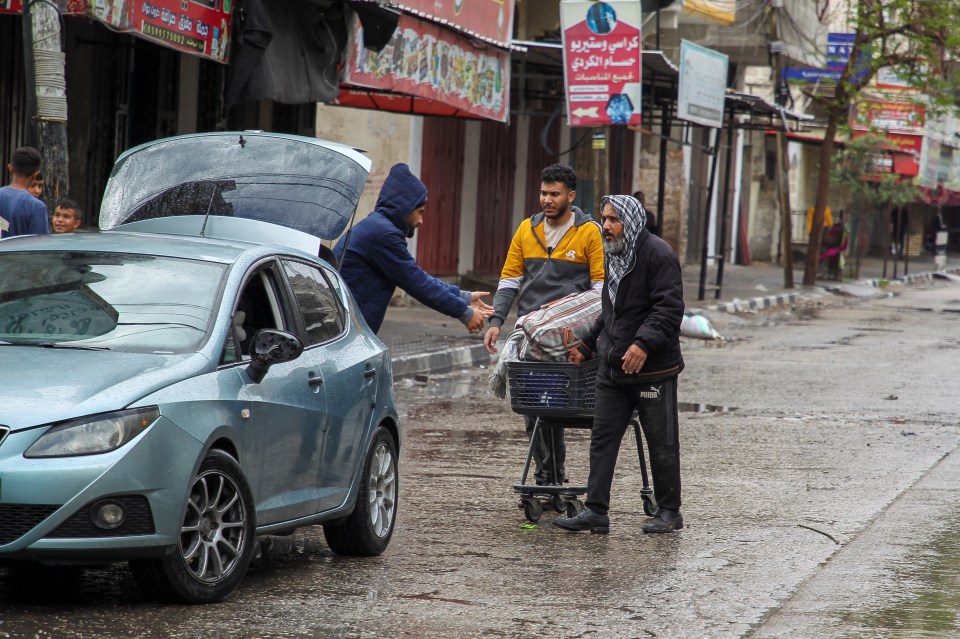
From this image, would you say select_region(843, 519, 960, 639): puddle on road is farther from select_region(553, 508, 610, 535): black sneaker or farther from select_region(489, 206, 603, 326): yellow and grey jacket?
select_region(489, 206, 603, 326): yellow and grey jacket

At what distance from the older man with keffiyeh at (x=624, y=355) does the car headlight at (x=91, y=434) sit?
2893mm

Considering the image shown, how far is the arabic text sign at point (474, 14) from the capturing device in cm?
1781

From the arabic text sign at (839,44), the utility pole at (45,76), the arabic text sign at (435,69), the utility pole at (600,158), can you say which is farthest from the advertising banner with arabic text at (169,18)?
the arabic text sign at (839,44)

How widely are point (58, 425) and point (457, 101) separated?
44.0 feet

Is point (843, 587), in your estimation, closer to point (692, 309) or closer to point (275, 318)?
point (275, 318)

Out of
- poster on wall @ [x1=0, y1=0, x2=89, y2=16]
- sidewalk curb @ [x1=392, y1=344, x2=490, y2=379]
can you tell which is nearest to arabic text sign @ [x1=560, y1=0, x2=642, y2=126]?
sidewalk curb @ [x1=392, y1=344, x2=490, y2=379]

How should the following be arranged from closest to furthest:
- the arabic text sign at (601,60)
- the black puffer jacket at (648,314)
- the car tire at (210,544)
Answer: the car tire at (210,544) < the black puffer jacket at (648,314) < the arabic text sign at (601,60)

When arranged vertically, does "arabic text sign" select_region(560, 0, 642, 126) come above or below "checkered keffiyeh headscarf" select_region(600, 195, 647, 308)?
above

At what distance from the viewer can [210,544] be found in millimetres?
5707

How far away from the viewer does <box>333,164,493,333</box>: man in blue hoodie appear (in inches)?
318

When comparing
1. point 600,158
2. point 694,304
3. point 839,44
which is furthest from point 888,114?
point 600,158

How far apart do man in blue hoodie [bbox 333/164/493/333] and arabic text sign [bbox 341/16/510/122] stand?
7.72m

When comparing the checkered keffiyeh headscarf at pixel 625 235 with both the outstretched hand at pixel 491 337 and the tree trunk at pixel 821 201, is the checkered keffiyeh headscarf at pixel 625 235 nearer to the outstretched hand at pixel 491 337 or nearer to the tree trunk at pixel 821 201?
the outstretched hand at pixel 491 337

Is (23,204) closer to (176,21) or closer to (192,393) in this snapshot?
(176,21)
